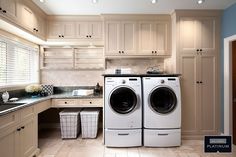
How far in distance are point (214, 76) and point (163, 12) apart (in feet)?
5.08

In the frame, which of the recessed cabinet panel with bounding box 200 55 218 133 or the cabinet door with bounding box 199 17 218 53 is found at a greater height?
the cabinet door with bounding box 199 17 218 53

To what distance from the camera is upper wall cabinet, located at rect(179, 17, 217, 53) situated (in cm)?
374

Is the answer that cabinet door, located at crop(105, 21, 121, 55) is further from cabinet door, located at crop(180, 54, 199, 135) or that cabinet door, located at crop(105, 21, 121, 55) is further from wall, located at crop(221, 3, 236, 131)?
wall, located at crop(221, 3, 236, 131)

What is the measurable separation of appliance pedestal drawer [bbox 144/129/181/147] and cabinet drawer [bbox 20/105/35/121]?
1829mm

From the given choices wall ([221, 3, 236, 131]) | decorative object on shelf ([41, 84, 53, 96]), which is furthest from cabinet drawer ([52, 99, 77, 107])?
wall ([221, 3, 236, 131])

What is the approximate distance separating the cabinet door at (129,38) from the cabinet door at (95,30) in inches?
17.7

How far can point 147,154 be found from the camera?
313 centimetres

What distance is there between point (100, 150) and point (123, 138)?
429mm

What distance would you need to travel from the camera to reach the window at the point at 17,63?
128 inches

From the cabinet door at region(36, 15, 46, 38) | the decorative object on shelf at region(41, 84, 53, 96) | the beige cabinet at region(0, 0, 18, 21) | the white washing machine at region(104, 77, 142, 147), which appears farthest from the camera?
the decorative object on shelf at region(41, 84, 53, 96)

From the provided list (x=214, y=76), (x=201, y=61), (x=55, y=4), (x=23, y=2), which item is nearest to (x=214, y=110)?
(x=214, y=76)

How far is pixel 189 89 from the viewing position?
12.3ft

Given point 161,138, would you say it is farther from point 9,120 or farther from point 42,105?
point 9,120

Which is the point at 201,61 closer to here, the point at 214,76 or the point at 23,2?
the point at 214,76
